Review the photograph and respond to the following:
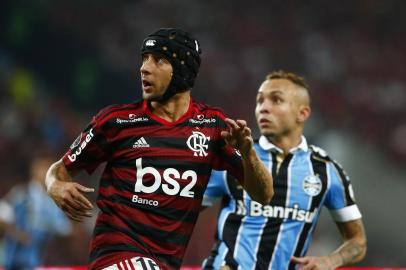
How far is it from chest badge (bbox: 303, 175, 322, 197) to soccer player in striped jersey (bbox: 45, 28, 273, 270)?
0.93 metres

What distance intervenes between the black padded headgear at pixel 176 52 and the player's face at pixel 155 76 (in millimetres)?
20

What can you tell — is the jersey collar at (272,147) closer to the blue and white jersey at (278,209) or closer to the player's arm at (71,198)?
the blue and white jersey at (278,209)

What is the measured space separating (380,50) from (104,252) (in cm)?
1276

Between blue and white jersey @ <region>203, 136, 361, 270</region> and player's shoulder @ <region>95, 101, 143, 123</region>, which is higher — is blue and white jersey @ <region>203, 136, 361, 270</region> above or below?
below

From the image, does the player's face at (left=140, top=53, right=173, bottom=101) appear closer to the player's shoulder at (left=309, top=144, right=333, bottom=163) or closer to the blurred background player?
the player's shoulder at (left=309, top=144, right=333, bottom=163)

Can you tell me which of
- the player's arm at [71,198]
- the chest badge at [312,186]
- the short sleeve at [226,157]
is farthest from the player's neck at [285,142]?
the player's arm at [71,198]

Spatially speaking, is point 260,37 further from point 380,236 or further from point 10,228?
point 10,228

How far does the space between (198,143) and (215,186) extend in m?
0.91

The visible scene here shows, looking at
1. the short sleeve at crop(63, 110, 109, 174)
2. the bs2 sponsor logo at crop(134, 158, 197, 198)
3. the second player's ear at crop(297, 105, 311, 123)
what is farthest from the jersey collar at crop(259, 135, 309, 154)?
the short sleeve at crop(63, 110, 109, 174)

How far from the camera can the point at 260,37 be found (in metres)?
15.8

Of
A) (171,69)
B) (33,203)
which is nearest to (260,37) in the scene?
(33,203)

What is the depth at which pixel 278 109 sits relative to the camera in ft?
15.8

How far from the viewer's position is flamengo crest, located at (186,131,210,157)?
149 inches

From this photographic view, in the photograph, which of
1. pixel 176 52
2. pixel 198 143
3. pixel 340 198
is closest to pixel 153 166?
pixel 198 143
